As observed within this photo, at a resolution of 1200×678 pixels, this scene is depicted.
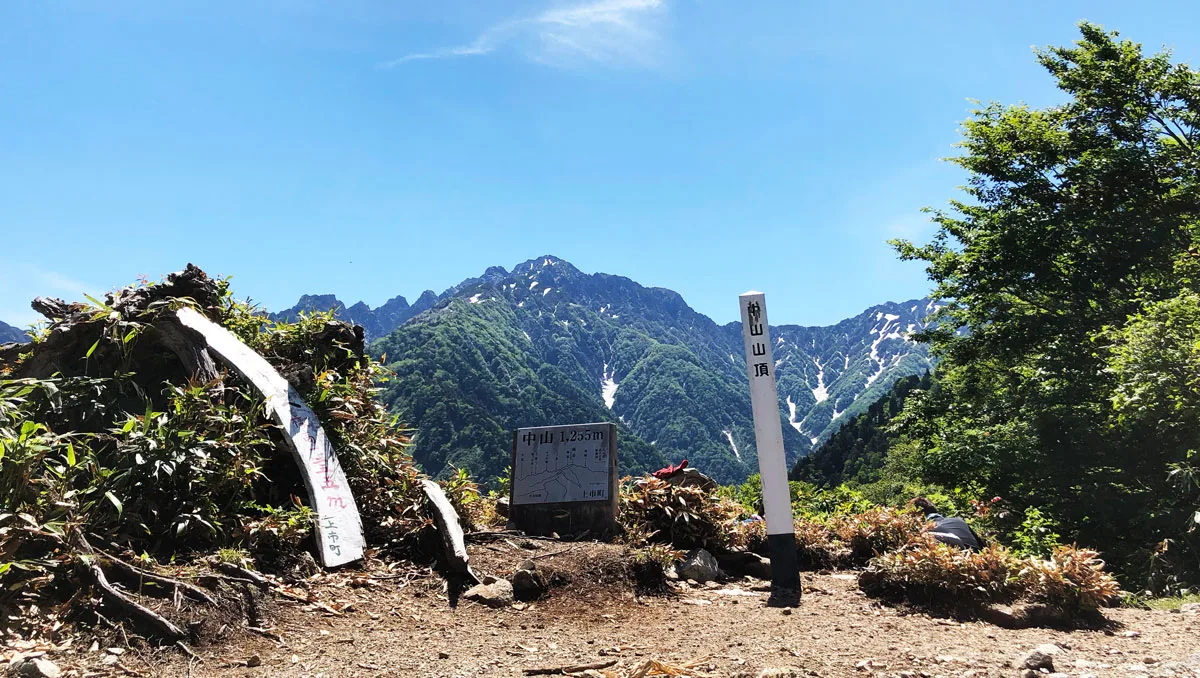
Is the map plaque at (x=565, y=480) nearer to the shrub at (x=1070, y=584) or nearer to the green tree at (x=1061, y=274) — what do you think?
the shrub at (x=1070, y=584)

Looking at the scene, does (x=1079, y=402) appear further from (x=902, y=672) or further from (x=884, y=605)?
(x=902, y=672)

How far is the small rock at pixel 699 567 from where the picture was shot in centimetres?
717

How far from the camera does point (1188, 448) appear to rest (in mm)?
10211

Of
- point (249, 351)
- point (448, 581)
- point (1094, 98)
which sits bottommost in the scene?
point (448, 581)

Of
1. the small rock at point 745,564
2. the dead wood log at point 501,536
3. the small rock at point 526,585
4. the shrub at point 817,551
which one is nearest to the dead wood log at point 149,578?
the small rock at point 526,585

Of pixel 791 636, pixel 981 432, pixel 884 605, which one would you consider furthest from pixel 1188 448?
pixel 791 636

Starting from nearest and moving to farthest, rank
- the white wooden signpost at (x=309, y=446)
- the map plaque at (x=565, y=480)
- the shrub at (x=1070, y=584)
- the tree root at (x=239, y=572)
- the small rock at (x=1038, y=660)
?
1. the small rock at (x=1038, y=660)
2. the tree root at (x=239, y=572)
3. the shrub at (x=1070, y=584)
4. the white wooden signpost at (x=309, y=446)
5. the map plaque at (x=565, y=480)

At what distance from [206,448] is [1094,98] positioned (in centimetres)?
1857

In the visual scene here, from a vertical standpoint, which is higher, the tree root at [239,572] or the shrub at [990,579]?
the tree root at [239,572]

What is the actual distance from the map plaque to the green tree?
29.0ft

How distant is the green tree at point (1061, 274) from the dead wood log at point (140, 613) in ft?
42.9

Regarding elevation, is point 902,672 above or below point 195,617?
below

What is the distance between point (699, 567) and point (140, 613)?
15.9 feet

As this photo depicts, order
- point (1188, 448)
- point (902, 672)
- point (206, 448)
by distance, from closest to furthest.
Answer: point (902, 672) < point (206, 448) < point (1188, 448)
